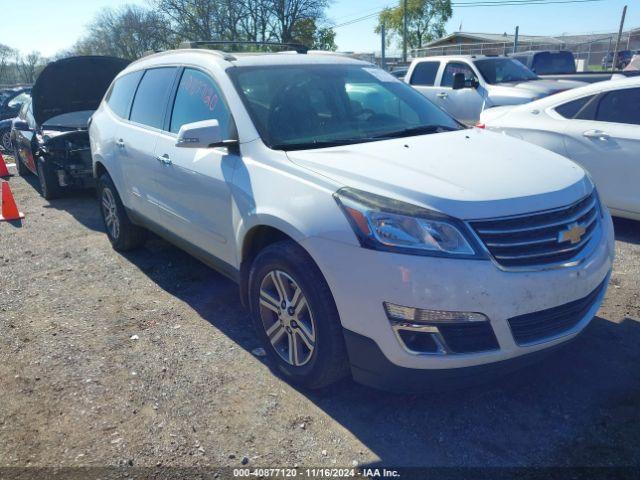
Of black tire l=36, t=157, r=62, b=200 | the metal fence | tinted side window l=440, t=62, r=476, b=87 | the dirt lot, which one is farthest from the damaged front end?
the metal fence

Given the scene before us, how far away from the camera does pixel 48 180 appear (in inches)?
316

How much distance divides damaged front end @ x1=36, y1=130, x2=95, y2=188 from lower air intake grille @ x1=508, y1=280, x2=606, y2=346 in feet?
21.6

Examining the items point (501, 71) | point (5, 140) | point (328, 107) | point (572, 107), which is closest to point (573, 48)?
point (501, 71)

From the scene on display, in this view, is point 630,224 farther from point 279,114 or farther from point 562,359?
point 279,114

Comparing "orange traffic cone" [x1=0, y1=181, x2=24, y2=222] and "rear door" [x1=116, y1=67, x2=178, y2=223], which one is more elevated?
"rear door" [x1=116, y1=67, x2=178, y2=223]

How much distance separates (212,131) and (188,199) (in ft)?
2.44

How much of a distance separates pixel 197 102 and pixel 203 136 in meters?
0.73

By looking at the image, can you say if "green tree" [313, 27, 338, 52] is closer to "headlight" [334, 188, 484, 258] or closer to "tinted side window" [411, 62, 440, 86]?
"tinted side window" [411, 62, 440, 86]

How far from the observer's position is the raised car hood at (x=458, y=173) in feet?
8.36

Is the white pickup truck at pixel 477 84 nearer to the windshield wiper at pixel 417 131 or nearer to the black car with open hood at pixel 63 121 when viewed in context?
the black car with open hood at pixel 63 121

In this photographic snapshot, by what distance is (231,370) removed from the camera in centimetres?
338

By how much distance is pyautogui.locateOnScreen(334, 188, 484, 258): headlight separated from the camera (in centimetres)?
245

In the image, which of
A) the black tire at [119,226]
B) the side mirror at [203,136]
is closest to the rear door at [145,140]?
the black tire at [119,226]

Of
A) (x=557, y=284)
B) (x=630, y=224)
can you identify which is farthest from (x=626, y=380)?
(x=630, y=224)
